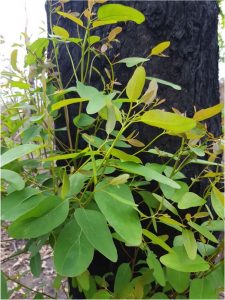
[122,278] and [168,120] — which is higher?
[168,120]

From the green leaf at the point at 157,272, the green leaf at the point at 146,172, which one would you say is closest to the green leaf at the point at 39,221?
the green leaf at the point at 146,172

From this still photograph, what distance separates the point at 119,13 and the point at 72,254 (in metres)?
0.47

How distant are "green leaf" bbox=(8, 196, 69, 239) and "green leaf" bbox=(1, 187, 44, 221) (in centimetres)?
2

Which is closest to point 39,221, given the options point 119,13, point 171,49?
point 119,13

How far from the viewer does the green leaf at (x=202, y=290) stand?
588 millimetres

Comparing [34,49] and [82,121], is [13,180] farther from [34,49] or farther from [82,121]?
[34,49]

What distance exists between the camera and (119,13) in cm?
62

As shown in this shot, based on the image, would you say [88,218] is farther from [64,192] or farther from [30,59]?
[30,59]

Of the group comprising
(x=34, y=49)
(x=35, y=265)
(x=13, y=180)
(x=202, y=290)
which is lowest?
(x=35, y=265)

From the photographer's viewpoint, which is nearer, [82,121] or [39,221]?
[39,221]

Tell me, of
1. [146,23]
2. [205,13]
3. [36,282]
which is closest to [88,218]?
[146,23]

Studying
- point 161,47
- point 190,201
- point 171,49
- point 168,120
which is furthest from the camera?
point 171,49

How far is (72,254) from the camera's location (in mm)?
521

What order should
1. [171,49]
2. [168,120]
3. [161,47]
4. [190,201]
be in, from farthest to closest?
[171,49] → [161,47] → [190,201] → [168,120]
